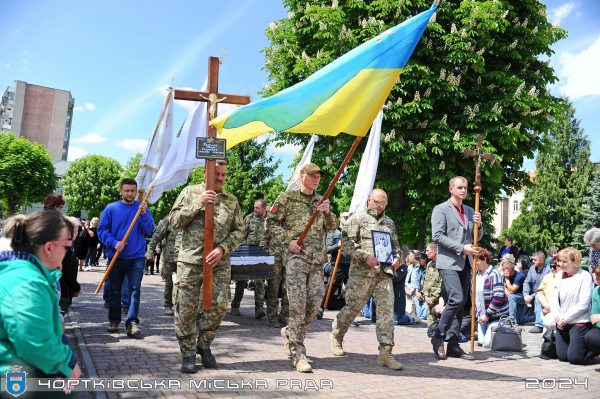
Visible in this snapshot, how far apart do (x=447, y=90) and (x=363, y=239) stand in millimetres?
10731

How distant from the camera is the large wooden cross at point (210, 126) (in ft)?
16.7

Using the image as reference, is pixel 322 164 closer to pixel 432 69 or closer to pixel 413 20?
pixel 432 69

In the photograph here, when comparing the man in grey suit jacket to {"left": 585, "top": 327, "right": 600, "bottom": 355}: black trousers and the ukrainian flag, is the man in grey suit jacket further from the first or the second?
the ukrainian flag

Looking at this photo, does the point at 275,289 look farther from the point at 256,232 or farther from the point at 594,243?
the point at 594,243

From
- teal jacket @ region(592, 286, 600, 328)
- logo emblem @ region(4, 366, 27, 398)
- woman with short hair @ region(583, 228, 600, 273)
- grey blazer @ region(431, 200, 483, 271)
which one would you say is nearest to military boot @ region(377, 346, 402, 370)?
grey blazer @ region(431, 200, 483, 271)

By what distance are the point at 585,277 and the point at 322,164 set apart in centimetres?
1152

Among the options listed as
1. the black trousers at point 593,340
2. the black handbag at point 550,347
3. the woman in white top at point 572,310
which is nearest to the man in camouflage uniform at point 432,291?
the black handbag at point 550,347

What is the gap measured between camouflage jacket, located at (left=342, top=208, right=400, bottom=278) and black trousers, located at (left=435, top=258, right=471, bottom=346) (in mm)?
878

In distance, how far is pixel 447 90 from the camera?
15359 mm

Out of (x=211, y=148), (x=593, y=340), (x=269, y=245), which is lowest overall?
(x=593, y=340)

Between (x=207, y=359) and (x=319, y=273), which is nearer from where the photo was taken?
(x=207, y=359)

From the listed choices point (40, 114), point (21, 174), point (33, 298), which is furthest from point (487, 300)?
point (40, 114)

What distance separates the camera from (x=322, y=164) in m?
17.5

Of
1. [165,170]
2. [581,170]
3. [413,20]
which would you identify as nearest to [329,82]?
[413,20]
